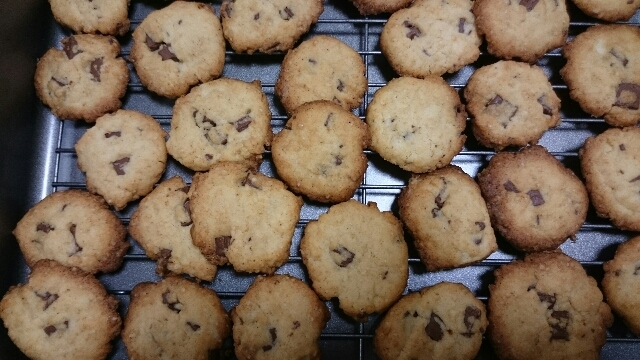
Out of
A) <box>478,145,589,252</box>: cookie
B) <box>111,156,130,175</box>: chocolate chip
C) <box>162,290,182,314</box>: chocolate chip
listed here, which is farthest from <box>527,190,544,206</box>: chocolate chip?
<box>111,156,130,175</box>: chocolate chip

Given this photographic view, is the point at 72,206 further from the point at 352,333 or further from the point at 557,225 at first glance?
the point at 557,225

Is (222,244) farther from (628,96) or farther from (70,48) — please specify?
(628,96)

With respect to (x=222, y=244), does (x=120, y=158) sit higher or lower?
higher

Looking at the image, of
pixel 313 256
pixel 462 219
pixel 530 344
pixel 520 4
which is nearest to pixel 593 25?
pixel 520 4

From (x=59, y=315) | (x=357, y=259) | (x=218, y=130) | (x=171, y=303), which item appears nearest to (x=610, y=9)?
(x=357, y=259)

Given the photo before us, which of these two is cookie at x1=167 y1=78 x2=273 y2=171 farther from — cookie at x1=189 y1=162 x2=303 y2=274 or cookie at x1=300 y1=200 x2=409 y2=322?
cookie at x1=300 y1=200 x2=409 y2=322

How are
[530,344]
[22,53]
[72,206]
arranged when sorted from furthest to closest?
[22,53]
[72,206]
[530,344]

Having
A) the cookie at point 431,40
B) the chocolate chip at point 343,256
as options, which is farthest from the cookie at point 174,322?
the cookie at point 431,40
